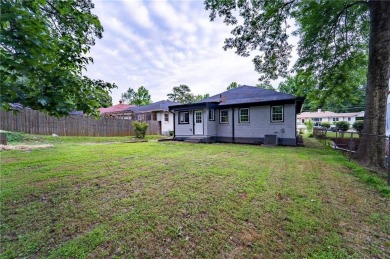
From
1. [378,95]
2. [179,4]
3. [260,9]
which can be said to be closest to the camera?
[378,95]

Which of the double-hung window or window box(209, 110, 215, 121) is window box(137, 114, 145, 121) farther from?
the double-hung window

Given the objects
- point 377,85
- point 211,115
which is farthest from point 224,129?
point 377,85

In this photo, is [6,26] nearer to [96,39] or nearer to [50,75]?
[50,75]

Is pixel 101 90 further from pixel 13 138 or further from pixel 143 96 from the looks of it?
pixel 143 96

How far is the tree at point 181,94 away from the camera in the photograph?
4209 cm

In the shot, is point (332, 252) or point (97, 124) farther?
point (97, 124)

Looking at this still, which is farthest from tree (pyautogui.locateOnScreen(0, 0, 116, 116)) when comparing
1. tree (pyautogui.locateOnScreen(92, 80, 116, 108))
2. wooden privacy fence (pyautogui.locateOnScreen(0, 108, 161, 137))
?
wooden privacy fence (pyautogui.locateOnScreen(0, 108, 161, 137))

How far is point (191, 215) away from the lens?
8.91 feet

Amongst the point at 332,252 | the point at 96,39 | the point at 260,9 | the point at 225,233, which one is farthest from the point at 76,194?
the point at 260,9

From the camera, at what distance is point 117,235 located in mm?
2223

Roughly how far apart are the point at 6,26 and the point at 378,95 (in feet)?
30.8

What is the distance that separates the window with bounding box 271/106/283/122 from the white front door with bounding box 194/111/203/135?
483cm

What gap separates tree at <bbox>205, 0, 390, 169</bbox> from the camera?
6254 mm

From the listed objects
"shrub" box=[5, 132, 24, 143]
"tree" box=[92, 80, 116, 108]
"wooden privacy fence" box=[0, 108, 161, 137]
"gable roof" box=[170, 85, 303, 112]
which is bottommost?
"shrub" box=[5, 132, 24, 143]
